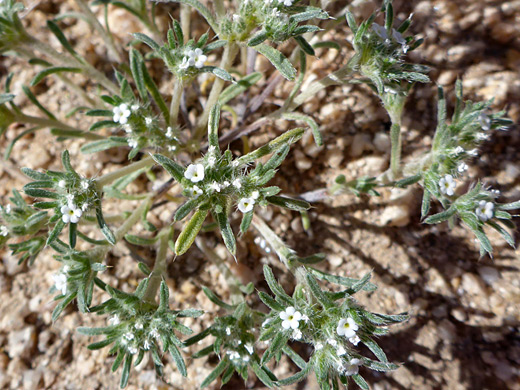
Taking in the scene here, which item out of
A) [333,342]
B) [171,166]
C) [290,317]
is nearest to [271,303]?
[290,317]

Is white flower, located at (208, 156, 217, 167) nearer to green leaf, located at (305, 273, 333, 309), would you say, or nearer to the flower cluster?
the flower cluster

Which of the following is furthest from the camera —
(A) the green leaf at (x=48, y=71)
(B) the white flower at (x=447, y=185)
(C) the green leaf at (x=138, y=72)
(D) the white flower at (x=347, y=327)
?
(A) the green leaf at (x=48, y=71)

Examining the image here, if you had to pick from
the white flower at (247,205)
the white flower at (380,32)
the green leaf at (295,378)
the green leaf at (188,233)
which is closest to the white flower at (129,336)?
the green leaf at (188,233)

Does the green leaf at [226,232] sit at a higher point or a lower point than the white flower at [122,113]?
lower

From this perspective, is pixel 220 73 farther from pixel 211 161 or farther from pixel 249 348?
pixel 249 348

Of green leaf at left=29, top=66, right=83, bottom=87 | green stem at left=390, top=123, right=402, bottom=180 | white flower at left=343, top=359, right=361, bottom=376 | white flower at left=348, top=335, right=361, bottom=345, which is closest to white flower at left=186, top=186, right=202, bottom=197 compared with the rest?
white flower at left=348, top=335, right=361, bottom=345

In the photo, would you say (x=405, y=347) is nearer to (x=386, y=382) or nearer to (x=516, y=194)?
(x=386, y=382)

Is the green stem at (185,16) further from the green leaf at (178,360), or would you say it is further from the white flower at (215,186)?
the green leaf at (178,360)
